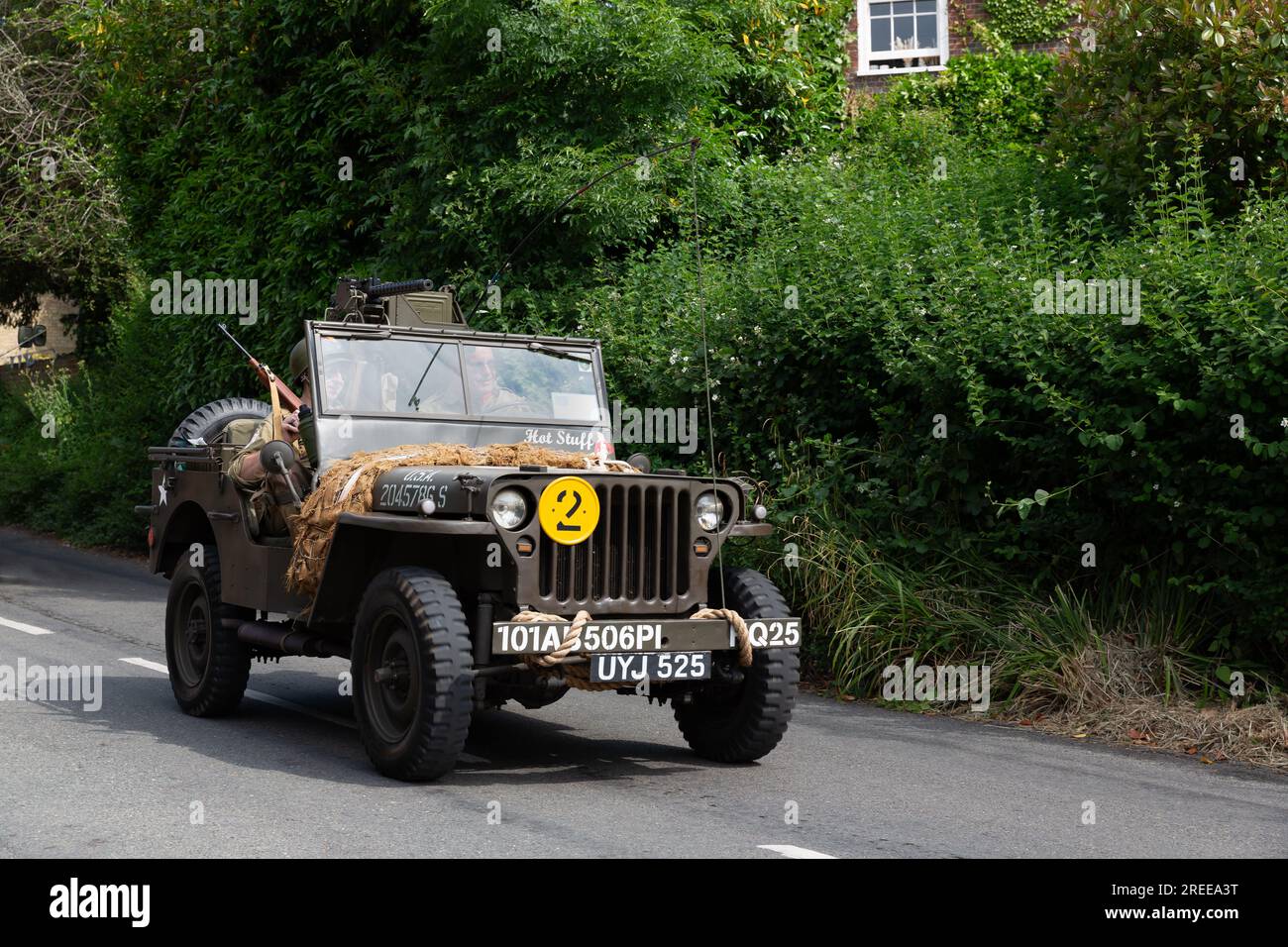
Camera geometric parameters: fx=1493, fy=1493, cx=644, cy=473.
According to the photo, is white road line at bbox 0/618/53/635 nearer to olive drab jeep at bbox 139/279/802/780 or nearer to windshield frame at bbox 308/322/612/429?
olive drab jeep at bbox 139/279/802/780

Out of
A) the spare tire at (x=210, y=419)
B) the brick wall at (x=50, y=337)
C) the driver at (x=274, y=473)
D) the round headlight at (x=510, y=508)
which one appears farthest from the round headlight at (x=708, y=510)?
the brick wall at (x=50, y=337)

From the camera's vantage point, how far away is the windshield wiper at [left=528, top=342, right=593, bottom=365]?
8.74 metres

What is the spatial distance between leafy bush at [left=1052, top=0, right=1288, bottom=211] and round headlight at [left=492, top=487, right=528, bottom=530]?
254 inches

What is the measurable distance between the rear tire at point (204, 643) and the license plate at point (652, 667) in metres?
2.81

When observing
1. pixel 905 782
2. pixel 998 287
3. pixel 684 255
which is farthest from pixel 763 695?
pixel 684 255

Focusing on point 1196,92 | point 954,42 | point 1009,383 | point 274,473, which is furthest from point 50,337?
point 1009,383

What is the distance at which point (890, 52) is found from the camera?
2102 centimetres

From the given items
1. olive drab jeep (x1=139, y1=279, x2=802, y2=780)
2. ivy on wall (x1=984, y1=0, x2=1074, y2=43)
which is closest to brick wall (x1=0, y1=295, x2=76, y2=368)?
ivy on wall (x1=984, y1=0, x2=1074, y2=43)

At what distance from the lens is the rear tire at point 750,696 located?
23.5ft

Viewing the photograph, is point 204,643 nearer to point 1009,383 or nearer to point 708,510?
point 708,510

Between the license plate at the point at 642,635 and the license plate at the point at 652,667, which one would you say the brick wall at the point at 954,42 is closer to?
the license plate at the point at 642,635

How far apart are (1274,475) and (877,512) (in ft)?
9.20

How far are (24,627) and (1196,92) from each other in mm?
10571

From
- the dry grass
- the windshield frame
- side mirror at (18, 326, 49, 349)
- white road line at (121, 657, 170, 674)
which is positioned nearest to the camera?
the dry grass
